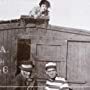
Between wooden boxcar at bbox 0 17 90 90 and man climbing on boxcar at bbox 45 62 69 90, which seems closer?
man climbing on boxcar at bbox 45 62 69 90

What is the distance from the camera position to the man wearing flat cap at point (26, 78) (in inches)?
111

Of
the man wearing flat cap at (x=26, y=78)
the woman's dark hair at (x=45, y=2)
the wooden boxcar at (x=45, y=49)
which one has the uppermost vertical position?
the woman's dark hair at (x=45, y=2)

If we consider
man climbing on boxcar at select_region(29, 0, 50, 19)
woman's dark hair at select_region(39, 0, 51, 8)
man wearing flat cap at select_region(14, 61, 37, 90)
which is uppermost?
woman's dark hair at select_region(39, 0, 51, 8)

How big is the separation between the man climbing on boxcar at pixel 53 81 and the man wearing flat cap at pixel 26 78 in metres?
0.17

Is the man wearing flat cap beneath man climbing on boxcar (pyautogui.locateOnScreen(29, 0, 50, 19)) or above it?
Result: beneath

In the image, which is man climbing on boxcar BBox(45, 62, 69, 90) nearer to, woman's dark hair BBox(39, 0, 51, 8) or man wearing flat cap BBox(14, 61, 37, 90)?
man wearing flat cap BBox(14, 61, 37, 90)

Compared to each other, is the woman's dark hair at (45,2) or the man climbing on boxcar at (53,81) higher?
the woman's dark hair at (45,2)

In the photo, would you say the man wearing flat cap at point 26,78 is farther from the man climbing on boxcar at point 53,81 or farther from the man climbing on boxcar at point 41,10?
the man climbing on boxcar at point 41,10

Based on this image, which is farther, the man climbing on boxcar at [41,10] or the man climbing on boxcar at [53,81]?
the man climbing on boxcar at [41,10]

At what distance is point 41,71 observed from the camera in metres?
2.91

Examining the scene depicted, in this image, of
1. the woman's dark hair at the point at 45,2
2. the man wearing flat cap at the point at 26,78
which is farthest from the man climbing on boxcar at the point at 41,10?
the man wearing flat cap at the point at 26,78

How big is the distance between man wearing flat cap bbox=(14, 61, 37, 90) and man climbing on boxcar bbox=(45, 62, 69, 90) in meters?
0.17

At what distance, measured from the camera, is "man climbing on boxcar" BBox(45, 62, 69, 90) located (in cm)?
260

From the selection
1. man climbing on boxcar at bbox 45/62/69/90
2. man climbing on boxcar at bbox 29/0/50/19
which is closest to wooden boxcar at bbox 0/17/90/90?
man climbing on boxcar at bbox 29/0/50/19
